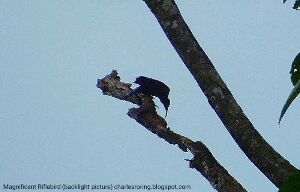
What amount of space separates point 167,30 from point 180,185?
3219 mm

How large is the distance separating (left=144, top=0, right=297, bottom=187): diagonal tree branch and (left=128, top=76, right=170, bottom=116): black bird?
52 centimetres

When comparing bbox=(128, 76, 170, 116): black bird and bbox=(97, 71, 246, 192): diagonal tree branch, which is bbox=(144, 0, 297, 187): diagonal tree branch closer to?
bbox=(97, 71, 246, 192): diagonal tree branch

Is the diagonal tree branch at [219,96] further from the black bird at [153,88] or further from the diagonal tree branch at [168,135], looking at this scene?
the black bird at [153,88]

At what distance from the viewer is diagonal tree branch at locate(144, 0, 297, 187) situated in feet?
6.85

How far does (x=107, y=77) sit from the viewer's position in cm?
329

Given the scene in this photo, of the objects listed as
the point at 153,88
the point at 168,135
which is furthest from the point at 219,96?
the point at 153,88

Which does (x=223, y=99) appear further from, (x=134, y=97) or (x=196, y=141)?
(x=134, y=97)

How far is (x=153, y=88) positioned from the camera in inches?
111

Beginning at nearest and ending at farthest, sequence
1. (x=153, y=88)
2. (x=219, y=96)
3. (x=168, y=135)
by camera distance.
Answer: (x=219, y=96)
(x=168, y=135)
(x=153, y=88)

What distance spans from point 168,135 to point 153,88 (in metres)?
0.37

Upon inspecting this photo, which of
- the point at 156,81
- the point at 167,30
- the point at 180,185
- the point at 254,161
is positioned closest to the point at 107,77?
the point at 156,81

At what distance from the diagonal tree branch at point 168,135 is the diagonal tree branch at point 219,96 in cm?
27

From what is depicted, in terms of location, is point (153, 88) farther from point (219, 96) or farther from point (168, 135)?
point (219, 96)

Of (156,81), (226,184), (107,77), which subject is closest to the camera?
(226,184)
